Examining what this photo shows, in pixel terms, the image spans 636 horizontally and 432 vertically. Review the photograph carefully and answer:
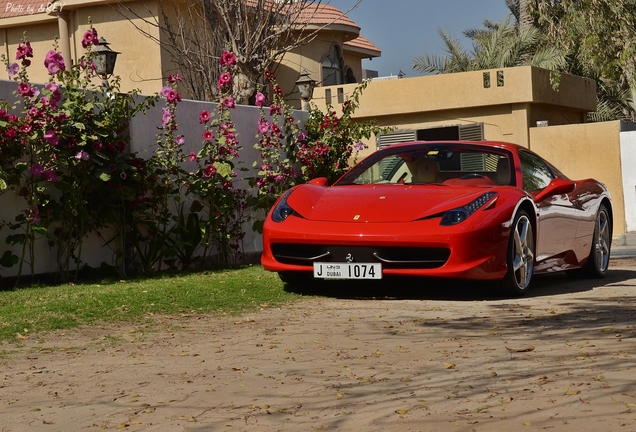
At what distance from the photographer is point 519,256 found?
29.4 ft

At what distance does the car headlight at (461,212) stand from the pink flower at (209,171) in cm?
397

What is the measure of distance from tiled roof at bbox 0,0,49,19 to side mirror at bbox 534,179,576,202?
701 inches

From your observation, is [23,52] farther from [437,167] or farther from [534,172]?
[534,172]

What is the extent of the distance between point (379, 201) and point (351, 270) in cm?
72

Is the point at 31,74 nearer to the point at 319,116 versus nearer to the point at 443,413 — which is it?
the point at 319,116

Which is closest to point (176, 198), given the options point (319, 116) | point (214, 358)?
point (319, 116)

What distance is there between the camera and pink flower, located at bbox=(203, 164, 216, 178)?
1177 centimetres

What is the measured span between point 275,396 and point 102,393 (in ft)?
2.66

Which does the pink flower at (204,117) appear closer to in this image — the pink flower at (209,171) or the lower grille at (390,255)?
the pink flower at (209,171)

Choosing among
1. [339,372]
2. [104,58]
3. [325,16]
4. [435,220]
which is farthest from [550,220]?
[325,16]

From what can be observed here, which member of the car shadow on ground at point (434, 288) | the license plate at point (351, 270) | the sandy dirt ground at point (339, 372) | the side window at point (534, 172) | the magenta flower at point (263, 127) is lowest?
the car shadow on ground at point (434, 288)

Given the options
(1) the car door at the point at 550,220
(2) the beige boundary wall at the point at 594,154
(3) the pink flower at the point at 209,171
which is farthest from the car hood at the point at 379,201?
(2) the beige boundary wall at the point at 594,154

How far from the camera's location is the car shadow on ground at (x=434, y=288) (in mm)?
8977

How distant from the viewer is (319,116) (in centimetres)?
1423
